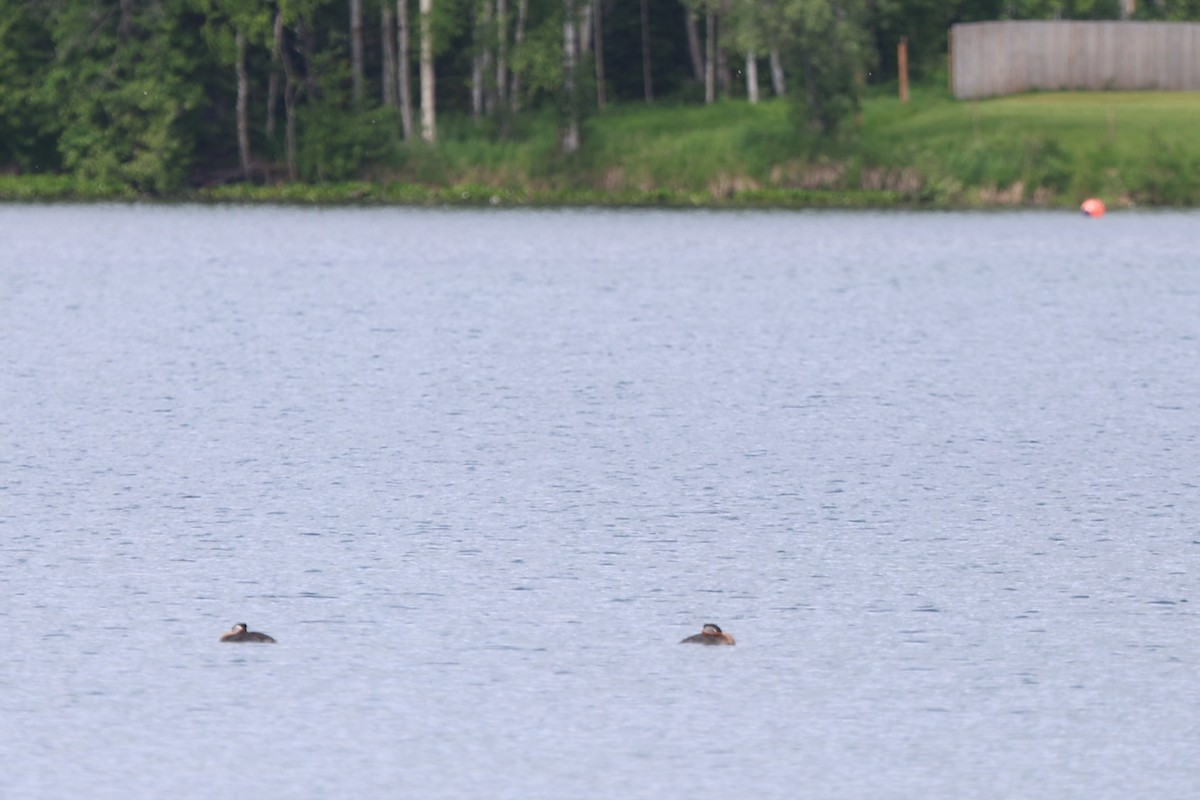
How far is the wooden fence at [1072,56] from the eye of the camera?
272ft

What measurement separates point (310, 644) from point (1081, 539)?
24.7 feet

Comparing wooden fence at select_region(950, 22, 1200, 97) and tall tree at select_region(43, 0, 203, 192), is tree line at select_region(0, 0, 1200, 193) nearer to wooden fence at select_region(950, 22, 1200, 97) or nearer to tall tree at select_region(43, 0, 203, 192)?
tall tree at select_region(43, 0, 203, 192)

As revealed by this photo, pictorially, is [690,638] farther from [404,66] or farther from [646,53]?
[646,53]

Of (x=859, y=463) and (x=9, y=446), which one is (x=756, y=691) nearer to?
(x=859, y=463)

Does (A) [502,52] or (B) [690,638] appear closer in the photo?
(B) [690,638]

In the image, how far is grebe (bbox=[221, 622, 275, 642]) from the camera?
16.3 metres

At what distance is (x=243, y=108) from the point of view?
79062 millimetres

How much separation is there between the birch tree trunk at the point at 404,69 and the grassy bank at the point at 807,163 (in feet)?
4.34

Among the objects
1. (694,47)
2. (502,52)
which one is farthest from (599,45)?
(502,52)

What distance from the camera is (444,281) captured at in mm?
52625

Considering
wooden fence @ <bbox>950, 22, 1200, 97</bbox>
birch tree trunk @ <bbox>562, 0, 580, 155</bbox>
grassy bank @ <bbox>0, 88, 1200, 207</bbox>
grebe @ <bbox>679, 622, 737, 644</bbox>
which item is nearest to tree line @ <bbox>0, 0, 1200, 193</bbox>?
birch tree trunk @ <bbox>562, 0, 580, 155</bbox>

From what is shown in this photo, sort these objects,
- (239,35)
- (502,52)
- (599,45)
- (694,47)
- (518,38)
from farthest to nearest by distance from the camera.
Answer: (694,47) → (599,45) → (239,35) → (518,38) → (502,52)

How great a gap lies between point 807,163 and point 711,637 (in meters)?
59.3

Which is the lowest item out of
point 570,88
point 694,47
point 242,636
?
point 242,636
